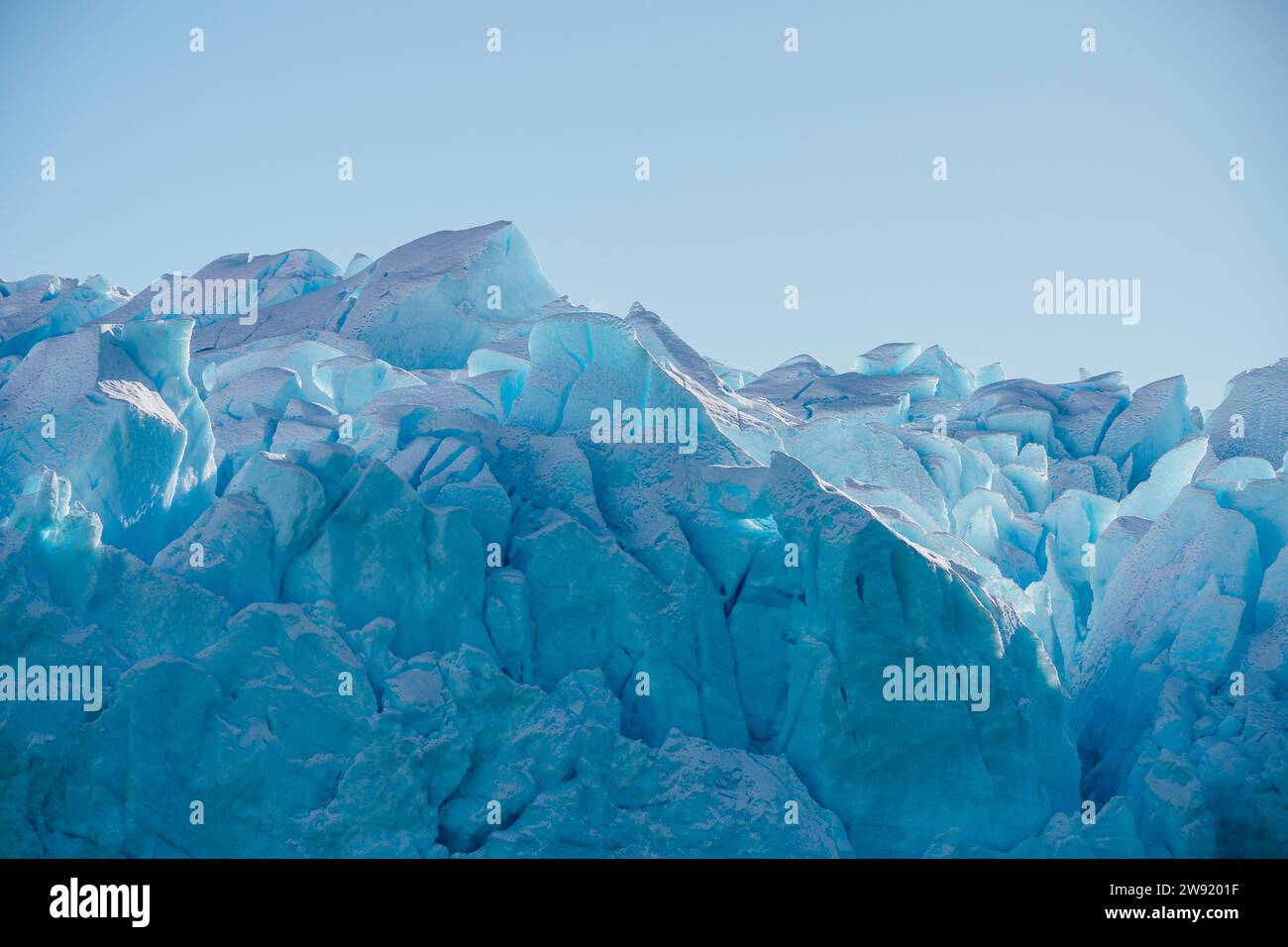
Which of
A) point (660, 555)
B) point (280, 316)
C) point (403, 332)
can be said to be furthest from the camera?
point (280, 316)

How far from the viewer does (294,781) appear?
532 inches

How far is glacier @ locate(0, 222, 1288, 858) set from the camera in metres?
13.5

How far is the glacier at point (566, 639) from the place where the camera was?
1350cm

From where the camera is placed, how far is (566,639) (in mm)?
15258

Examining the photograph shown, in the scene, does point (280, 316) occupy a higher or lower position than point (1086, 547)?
higher

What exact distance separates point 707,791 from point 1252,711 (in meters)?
5.86

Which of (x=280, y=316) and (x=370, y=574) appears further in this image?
(x=280, y=316)

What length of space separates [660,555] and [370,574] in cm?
296
